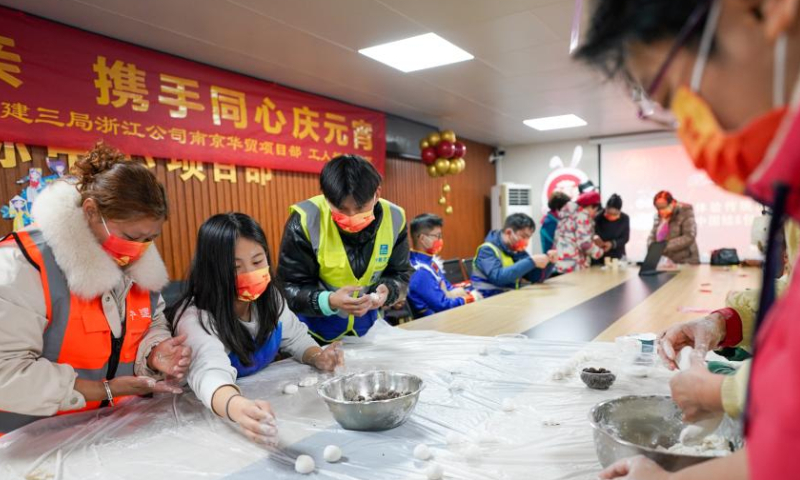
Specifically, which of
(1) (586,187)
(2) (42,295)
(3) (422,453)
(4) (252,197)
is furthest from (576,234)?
(2) (42,295)

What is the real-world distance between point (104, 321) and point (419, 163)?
5.46m

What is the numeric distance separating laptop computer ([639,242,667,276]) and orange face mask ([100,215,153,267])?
3966 millimetres

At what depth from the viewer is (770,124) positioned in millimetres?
400

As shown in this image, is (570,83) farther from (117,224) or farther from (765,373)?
(765,373)

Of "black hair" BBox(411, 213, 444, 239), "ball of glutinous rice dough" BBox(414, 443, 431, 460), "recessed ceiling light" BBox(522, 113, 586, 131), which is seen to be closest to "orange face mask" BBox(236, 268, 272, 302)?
"ball of glutinous rice dough" BBox(414, 443, 431, 460)

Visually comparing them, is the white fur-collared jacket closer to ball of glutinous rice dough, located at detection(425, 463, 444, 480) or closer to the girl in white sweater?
the girl in white sweater

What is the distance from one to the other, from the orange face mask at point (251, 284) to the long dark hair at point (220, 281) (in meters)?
0.02

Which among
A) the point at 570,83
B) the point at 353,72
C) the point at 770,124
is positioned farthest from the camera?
the point at 570,83

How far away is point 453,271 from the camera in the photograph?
222 inches

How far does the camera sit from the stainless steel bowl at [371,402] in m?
1.10

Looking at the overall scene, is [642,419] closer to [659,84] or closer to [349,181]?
[659,84]

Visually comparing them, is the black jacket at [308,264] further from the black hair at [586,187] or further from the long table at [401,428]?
the black hair at [586,187]

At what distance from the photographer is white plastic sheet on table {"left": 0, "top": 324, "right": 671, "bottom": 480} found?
0.96 meters

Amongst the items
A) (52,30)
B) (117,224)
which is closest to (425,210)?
(52,30)
